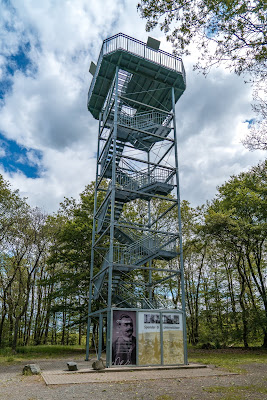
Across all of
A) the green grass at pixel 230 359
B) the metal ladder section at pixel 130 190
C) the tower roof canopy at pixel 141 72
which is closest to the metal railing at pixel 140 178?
the metal ladder section at pixel 130 190

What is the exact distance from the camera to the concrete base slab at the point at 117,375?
899cm

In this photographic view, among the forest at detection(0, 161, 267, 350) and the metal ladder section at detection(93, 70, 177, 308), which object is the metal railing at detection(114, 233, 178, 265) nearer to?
the metal ladder section at detection(93, 70, 177, 308)

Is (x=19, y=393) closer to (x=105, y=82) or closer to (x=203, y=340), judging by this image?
(x=105, y=82)

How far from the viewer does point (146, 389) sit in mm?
7684

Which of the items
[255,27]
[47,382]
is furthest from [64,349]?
[255,27]

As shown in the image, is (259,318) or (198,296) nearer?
(259,318)

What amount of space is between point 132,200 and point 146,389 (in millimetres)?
9724

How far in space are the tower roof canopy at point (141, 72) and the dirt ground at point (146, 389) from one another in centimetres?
1377

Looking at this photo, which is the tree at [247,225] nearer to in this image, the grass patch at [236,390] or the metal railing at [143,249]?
the metal railing at [143,249]

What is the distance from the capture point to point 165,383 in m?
8.67

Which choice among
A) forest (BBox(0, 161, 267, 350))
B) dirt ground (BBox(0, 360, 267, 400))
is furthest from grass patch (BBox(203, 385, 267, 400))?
forest (BBox(0, 161, 267, 350))

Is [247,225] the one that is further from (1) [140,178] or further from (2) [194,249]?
(1) [140,178]

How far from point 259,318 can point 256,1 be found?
20457mm

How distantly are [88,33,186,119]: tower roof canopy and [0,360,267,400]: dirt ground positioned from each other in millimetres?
13770
